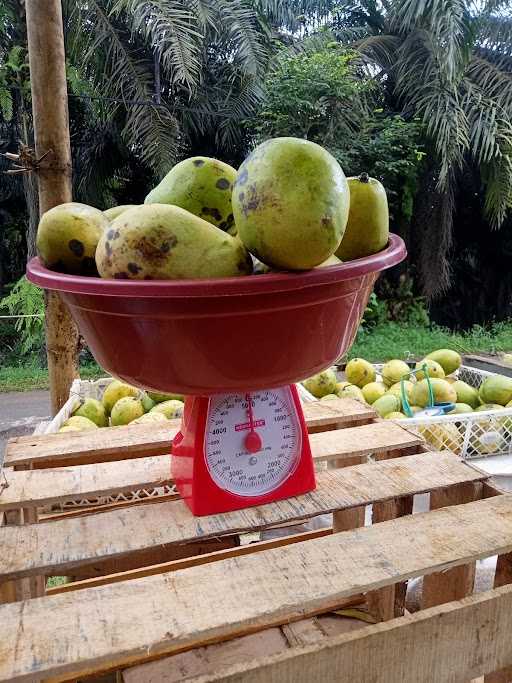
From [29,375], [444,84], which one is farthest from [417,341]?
[29,375]

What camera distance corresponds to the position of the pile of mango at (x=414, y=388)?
271cm

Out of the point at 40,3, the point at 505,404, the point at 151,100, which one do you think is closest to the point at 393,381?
the point at 505,404

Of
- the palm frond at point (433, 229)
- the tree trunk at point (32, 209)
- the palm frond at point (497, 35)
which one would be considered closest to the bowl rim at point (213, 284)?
the tree trunk at point (32, 209)

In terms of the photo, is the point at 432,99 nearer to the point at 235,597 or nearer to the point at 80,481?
the point at 80,481

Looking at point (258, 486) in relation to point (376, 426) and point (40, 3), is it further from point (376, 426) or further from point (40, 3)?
point (40, 3)

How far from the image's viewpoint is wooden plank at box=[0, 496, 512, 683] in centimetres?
79

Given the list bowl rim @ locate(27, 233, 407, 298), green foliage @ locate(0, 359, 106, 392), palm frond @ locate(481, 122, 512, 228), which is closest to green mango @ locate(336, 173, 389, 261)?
bowl rim @ locate(27, 233, 407, 298)

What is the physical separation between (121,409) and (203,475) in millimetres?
1445

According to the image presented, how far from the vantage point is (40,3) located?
6.49 feet

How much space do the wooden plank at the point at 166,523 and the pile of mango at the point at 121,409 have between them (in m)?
1.12

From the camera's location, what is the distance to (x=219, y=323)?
2.79 feet

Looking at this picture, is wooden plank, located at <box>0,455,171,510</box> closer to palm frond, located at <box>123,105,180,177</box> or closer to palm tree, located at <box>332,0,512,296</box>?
palm frond, located at <box>123,105,180,177</box>

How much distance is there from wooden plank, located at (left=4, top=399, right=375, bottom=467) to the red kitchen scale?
34cm

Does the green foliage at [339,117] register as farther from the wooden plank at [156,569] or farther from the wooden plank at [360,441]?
the wooden plank at [156,569]
